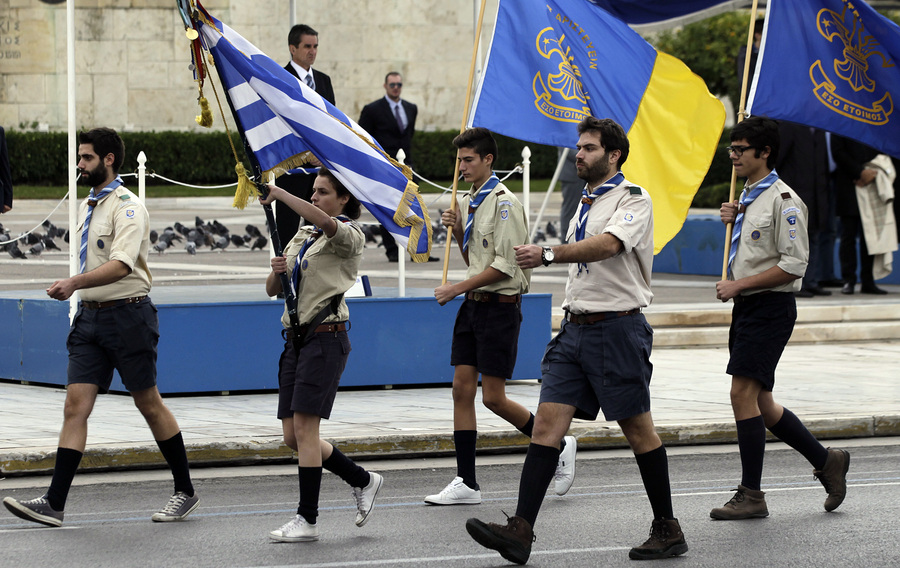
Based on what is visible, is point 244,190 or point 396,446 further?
point 396,446

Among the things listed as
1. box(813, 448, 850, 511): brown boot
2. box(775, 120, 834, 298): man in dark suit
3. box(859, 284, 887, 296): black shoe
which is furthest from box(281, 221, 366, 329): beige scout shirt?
box(859, 284, 887, 296): black shoe

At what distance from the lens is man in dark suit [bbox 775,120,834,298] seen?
1548cm

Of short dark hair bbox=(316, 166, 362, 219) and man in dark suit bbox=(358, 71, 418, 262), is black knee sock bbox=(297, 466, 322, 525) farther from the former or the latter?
man in dark suit bbox=(358, 71, 418, 262)

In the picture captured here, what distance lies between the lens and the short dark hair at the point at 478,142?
772 cm

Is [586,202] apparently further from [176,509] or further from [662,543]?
[176,509]

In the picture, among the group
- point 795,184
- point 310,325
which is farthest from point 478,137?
point 795,184

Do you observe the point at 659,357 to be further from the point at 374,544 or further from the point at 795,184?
the point at 374,544

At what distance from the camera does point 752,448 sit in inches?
286

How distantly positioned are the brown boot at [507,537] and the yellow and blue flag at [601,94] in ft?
10.7

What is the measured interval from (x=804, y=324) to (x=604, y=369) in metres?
8.77

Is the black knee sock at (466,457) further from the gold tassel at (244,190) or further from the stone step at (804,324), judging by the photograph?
the stone step at (804,324)

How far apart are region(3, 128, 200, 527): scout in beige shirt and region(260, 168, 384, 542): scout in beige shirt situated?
2.18 ft

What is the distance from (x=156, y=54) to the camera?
33312mm

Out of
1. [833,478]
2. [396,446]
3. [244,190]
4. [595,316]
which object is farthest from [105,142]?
[833,478]
